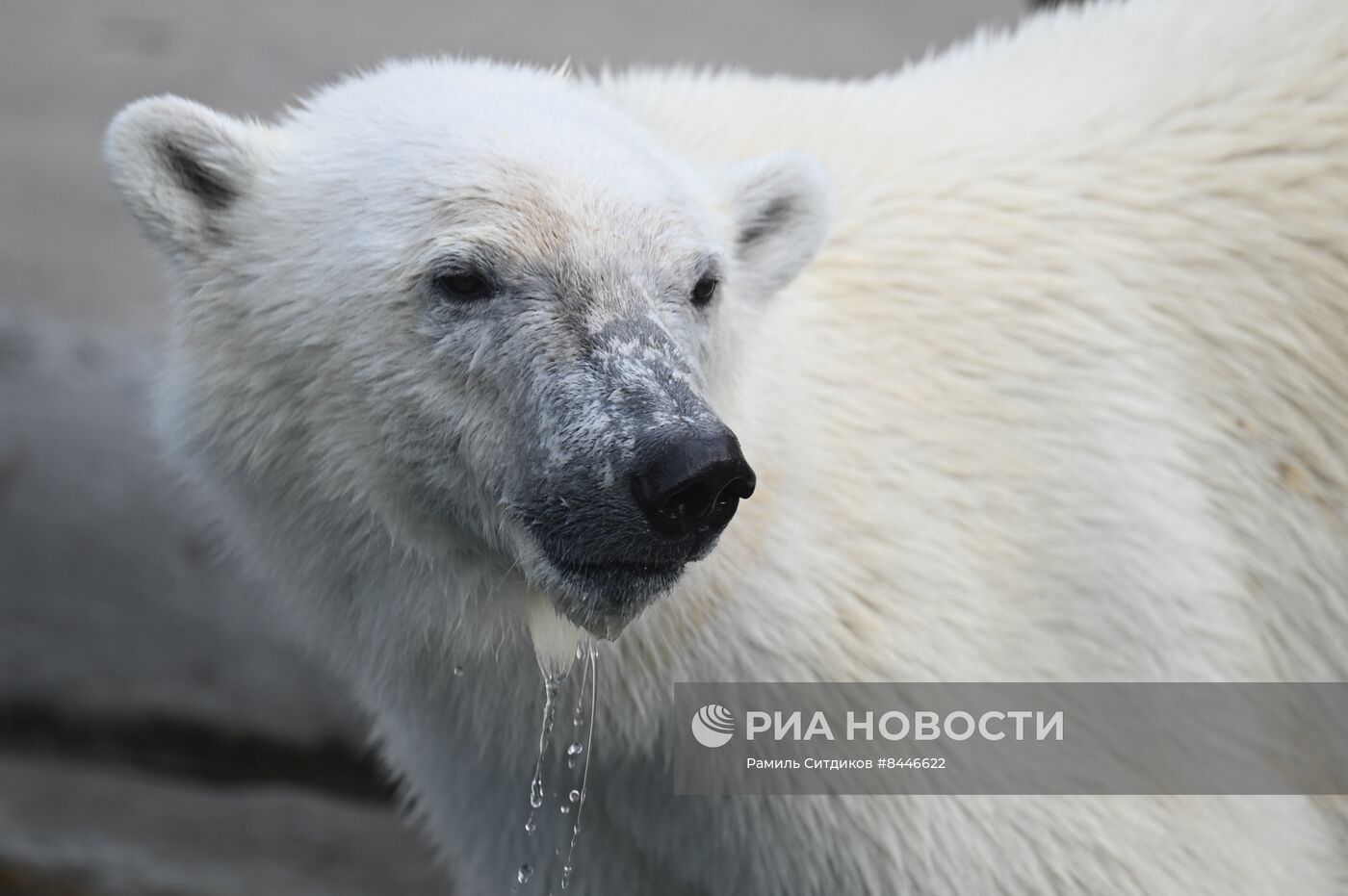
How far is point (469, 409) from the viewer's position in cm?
213

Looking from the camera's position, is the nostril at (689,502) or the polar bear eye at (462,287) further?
the polar bear eye at (462,287)

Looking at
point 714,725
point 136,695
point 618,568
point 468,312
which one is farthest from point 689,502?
point 136,695

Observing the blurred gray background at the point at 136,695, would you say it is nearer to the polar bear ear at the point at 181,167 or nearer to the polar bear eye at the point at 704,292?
the polar bear ear at the point at 181,167

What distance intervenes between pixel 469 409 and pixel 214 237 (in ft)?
1.73

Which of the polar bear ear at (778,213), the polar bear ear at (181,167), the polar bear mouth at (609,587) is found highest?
the polar bear ear at (778,213)

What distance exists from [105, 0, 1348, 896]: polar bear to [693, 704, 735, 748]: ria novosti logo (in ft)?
0.21

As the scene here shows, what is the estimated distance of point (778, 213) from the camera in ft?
7.98

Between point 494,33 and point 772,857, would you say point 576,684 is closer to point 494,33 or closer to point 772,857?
point 772,857

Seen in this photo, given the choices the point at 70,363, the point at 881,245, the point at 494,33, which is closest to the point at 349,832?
the point at 70,363

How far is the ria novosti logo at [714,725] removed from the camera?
2.38m

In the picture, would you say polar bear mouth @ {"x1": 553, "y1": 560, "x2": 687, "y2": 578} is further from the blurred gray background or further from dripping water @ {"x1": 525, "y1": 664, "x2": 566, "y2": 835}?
the blurred gray background

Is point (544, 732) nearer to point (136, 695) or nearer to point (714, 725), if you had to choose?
point (714, 725)

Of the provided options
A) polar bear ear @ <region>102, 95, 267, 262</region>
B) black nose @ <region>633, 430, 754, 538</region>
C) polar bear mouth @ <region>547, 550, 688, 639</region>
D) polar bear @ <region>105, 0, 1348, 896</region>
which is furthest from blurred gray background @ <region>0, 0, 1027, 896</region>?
black nose @ <region>633, 430, 754, 538</region>

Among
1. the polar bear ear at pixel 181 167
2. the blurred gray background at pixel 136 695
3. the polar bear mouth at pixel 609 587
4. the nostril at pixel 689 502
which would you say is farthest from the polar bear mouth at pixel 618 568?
the blurred gray background at pixel 136 695
